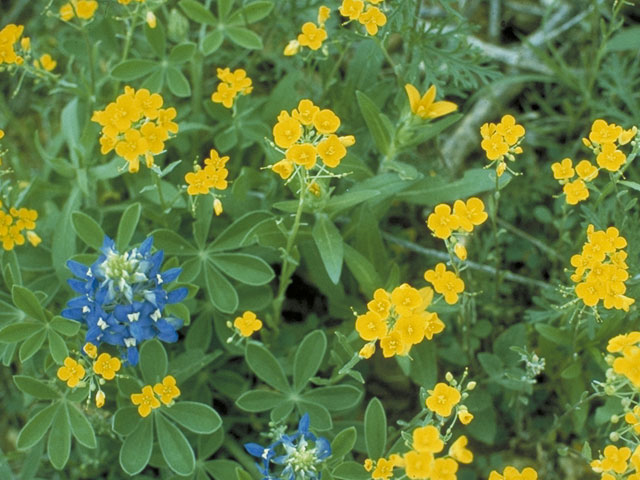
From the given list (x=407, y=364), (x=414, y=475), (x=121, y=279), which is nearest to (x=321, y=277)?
(x=407, y=364)

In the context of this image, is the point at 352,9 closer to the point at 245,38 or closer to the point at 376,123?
the point at 376,123

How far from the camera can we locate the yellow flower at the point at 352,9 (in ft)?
9.41

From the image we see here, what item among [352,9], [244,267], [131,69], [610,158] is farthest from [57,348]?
[610,158]

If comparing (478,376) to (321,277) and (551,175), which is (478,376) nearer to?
(321,277)

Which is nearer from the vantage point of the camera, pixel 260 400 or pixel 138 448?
pixel 138 448

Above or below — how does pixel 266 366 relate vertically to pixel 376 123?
below

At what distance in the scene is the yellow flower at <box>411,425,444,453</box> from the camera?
2.16 m

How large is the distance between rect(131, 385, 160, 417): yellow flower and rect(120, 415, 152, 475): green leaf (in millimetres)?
189

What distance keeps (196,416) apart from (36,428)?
594mm

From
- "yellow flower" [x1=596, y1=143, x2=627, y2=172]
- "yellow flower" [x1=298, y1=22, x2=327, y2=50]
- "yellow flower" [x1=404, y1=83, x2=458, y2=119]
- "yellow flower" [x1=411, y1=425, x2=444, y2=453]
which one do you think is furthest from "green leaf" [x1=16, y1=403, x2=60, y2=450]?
"yellow flower" [x1=596, y1=143, x2=627, y2=172]

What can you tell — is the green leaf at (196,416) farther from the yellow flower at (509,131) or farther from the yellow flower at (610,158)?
the yellow flower at (610,158)

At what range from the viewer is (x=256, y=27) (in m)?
4.16

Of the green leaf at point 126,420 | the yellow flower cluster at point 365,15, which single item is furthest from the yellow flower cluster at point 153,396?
the yellow flower cluster at point 365,15

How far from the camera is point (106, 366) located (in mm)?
2631
